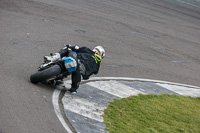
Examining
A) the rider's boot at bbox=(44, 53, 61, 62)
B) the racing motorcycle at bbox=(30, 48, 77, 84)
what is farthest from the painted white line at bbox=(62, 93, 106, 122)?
the rider's boot at bbox=(44, 53, 61, 62)

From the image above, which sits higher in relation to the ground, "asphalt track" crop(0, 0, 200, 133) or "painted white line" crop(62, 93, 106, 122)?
"asphalt track" crop(0, 0, 200, 133)

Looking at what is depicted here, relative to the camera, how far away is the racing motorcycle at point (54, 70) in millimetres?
7578

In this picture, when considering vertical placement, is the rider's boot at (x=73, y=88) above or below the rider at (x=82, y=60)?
below

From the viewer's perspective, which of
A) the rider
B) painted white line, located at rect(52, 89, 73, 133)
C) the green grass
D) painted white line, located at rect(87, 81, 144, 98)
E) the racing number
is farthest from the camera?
painted white line, located at rect(87, 81, 144, 98)

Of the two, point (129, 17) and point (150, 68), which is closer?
point (150, 68)

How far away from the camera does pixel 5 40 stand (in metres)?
10.6

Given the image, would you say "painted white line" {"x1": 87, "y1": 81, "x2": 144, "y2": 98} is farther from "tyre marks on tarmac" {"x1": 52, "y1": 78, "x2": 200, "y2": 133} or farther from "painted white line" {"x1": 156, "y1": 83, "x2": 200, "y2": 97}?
"painted white line" {"x1": 156, "y1": 83, "x2": 200, "y2": 97}

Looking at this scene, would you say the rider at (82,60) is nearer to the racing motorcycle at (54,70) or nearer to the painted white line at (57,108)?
the racing motorcycle at (54,70)

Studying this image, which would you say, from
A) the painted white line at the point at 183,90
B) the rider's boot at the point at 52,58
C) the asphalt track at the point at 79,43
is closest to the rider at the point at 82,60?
the rider's boot at the point at 52,58

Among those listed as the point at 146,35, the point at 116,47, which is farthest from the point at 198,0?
the point at 116,47

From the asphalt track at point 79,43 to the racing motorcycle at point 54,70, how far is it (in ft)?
0.75

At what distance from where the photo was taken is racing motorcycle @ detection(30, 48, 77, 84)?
7.58 metres

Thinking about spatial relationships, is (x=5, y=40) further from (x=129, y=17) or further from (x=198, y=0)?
(x=198, y=0)

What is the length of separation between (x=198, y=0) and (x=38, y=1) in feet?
59.3
